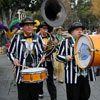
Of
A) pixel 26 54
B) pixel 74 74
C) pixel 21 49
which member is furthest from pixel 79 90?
pixel 21 49

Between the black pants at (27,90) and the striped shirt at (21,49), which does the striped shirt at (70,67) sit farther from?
the black pants at (27,90)

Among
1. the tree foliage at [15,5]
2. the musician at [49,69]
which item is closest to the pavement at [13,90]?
the musician at [49,69]

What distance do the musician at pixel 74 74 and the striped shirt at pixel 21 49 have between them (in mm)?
434

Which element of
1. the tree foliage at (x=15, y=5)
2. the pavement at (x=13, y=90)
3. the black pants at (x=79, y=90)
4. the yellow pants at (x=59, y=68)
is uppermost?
the tree foliage at (x=15, y=5)

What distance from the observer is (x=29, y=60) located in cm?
352

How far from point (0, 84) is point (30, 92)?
9.64ft

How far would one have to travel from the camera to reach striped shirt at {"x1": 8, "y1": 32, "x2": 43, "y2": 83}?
3533mm

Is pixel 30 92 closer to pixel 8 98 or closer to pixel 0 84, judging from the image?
pixel 8 98

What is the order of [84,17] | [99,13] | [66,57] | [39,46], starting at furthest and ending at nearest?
[84,17], [99,13], [39,46], [66,57]

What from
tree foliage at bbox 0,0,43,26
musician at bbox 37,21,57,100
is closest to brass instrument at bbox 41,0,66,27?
musician at bbox 37,21,57,100

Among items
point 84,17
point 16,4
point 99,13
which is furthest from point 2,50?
point 84,17

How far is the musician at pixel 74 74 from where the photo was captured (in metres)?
3.42

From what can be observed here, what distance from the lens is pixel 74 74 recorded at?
345 cm

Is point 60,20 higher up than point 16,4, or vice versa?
point 16,4
